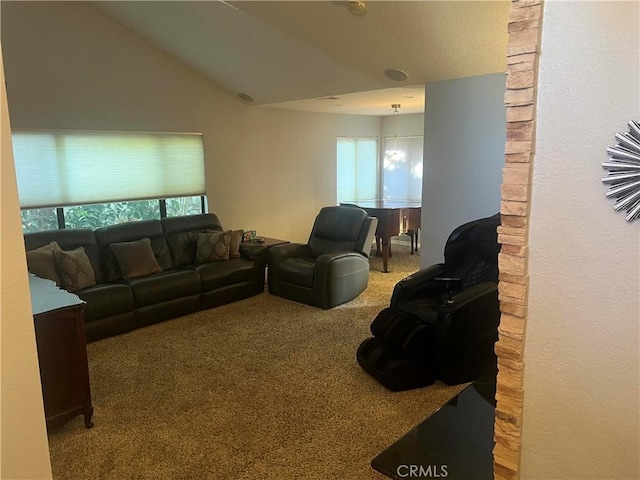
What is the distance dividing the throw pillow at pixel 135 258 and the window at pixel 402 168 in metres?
4.41

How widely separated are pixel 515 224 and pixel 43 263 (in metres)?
3.96

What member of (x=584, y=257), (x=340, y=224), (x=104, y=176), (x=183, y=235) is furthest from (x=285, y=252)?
(x=584, y=257)

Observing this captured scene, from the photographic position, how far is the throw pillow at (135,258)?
4625 millimetres

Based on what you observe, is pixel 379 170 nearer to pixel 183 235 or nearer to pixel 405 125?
pixel 405 125

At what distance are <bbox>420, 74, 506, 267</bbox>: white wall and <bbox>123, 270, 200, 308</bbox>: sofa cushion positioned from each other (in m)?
2.38

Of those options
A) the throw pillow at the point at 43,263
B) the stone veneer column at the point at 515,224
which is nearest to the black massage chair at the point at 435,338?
the stone veneer column at the point at 515,224

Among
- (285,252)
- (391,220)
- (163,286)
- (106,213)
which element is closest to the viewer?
(163,286)

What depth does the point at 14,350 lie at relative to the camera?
837 millimetres

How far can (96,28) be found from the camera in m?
4.71

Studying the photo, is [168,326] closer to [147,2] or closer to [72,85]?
[72,85]

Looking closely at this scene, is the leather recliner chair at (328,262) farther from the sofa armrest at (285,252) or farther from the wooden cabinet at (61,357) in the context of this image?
the wooden cabinet at (61,357)

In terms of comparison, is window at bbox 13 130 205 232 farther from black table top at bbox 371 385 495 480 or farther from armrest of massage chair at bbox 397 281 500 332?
black table top at bbox 371 385 495 480

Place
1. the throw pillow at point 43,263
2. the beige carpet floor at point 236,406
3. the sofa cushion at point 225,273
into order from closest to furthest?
the beige carpet floor at point 236,406
the throw pillow at point 43,263
the sofa cushion at point 225,273

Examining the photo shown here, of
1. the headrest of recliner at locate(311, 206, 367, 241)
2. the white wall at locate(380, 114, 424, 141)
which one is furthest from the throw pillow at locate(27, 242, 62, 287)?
the white wall at locate(380, 114, 424, 141)
